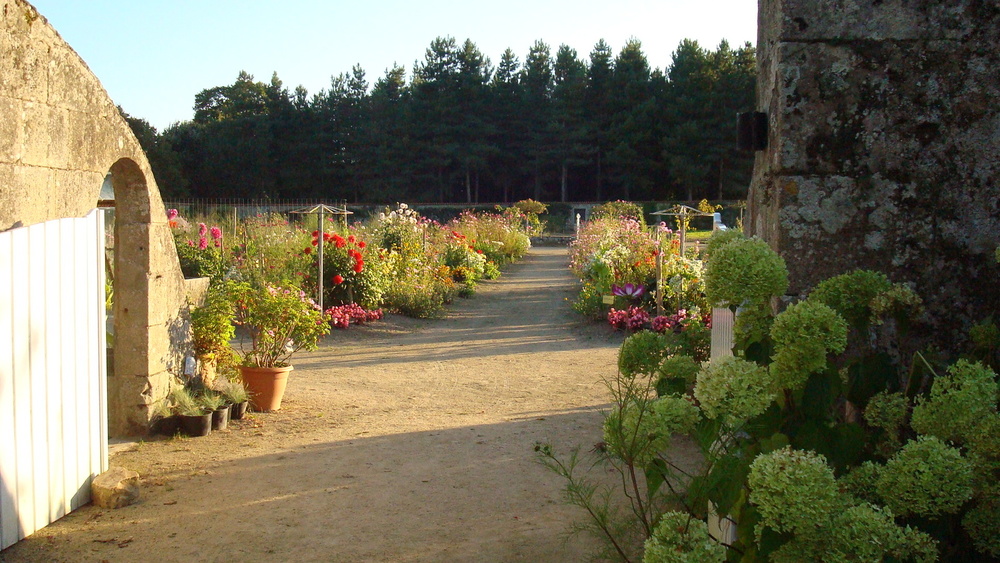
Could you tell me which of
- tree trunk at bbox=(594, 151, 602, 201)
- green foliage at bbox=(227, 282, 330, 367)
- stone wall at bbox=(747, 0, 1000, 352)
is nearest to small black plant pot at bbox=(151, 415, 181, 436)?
green foliage at bbox=(227, 282, 330, 367)

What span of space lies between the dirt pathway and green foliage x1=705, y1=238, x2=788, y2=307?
1995 mm

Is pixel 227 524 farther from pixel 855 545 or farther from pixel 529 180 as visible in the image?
pixel 529 180

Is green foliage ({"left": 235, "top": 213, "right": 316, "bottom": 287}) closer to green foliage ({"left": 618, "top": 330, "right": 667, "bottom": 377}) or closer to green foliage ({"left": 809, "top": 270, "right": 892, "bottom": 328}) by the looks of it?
green foliage ({"left": 618, "top": 330, "right": 667, "bottom": 377})

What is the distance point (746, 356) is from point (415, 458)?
3480mm

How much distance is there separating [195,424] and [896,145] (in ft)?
15.0

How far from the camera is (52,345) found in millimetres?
3658

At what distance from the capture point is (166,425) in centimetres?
533

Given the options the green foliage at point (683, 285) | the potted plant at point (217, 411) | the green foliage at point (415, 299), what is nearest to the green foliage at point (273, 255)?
the green foliage at point (415, 299)

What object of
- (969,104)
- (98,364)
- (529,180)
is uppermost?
(529,180)

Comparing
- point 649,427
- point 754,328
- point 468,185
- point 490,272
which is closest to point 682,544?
point 649,427

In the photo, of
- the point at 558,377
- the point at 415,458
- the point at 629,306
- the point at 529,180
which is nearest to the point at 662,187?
the point at 529,180

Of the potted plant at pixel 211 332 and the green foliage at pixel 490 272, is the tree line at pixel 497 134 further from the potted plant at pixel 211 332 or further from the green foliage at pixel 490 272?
the potted plant at pixel 211 332

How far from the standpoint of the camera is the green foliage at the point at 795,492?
4.68ft

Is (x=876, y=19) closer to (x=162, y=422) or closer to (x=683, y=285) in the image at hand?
(x=162, y=422)
